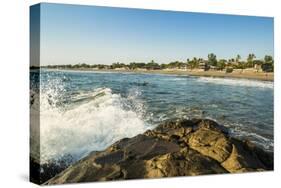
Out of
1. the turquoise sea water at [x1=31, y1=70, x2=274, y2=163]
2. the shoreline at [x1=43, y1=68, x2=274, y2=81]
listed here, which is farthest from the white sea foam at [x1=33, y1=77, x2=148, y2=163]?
the shoreline at [x1=43, y1=68, x2=274, y2=81]

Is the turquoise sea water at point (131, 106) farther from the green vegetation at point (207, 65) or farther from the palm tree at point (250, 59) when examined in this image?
the palm tree at point (250, 59)

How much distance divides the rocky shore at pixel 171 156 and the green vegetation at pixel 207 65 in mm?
866

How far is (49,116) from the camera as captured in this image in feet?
27.3

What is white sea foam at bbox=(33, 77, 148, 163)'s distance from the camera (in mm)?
8305

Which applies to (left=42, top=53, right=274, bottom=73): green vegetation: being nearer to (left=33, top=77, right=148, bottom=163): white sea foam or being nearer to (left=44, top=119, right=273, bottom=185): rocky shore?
(left=33, top=77, right=148, bottom=163): white sea foam

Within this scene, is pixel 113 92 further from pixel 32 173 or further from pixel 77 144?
pixel 32 173

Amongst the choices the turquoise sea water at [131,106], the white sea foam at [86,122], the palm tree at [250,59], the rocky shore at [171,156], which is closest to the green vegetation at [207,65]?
the palm tree at [250,59]

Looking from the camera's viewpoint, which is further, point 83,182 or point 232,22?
point 232,22

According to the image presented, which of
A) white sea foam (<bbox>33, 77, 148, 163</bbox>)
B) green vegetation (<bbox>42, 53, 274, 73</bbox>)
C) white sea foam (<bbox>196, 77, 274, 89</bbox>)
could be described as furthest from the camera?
white sea foam (<bbox>196, 77, 274, 89</bbox>)

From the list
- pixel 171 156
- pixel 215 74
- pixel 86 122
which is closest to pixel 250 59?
pixel 215 74

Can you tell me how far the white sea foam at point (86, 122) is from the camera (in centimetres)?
830

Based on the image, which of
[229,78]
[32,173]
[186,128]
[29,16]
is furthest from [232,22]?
[32,173]

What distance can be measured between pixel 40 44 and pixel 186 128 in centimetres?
254

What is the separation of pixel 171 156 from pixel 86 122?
1339 mm
